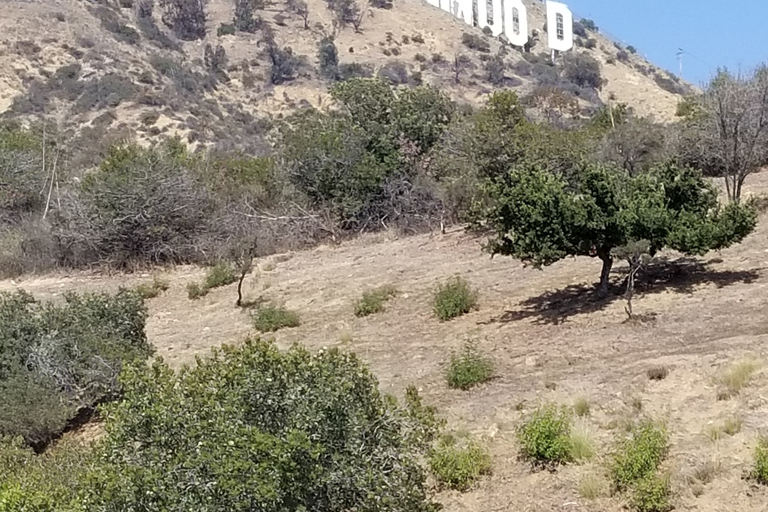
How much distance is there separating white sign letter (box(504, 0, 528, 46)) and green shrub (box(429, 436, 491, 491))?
66644mm

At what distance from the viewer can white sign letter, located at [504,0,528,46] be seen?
72062 millimetres

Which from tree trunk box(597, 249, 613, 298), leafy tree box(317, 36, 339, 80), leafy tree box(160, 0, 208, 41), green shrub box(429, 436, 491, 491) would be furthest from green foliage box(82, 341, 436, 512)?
leafy tree box(160, 0, 208, 41)

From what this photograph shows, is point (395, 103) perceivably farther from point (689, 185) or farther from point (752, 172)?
point (689, 185)

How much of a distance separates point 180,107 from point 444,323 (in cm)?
3689

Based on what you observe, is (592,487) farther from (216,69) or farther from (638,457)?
(216,69)

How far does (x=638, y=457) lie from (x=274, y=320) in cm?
803

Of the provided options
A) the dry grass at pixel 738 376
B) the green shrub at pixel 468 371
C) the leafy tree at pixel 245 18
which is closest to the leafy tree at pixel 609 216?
the green shrub at pixel 468 371

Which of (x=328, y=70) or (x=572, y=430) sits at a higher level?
(x=328, y=70)

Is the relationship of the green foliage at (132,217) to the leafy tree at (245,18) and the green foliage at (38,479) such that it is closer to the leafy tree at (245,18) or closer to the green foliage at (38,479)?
the green foliage at (38,479)

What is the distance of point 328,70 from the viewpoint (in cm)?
5722

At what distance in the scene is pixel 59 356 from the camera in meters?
11.7

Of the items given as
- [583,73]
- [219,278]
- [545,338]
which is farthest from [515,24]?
[545,338]

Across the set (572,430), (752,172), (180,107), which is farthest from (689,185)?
(180,107)

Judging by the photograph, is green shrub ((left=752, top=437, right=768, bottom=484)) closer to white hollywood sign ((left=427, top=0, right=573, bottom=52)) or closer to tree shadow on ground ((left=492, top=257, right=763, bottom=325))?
tree shadow on ground ((left=492, top=257, right=763, bottom=325))
